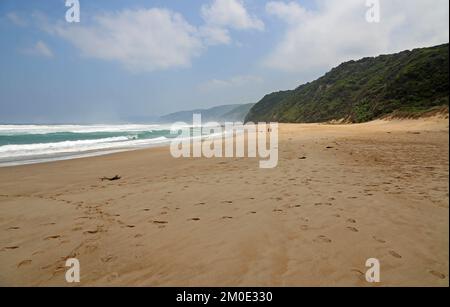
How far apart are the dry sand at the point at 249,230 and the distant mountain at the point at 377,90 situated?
4.24 feet

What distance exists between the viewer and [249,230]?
13.0 ft

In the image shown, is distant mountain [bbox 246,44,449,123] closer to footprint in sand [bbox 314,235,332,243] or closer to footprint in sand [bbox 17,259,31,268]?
footprint in sand [bbox 314,235,332,243]

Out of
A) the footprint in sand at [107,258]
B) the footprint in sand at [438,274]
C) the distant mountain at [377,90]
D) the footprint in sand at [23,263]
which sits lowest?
the footprint in sand at [23,263]

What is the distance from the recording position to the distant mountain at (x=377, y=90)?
21844mm

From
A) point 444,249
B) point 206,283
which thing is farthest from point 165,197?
point 444,249

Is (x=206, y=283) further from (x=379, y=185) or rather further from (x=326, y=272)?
(x=379, y=185)

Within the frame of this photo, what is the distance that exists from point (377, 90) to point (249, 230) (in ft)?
130

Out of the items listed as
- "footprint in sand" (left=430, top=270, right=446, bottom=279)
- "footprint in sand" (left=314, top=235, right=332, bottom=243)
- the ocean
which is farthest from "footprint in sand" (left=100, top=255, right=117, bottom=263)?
the ocean

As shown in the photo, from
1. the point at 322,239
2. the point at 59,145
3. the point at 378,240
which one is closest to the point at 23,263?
the point at 322,239

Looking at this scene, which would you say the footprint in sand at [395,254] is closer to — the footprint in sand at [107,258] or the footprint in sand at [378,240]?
the footprint in sand at [378,240]

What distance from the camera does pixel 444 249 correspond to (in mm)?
1646

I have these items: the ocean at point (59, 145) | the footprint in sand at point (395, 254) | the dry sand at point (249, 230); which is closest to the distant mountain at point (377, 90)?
the dry sand at point (249, 230)

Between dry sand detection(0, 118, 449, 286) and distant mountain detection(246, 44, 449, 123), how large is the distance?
4.24ft
